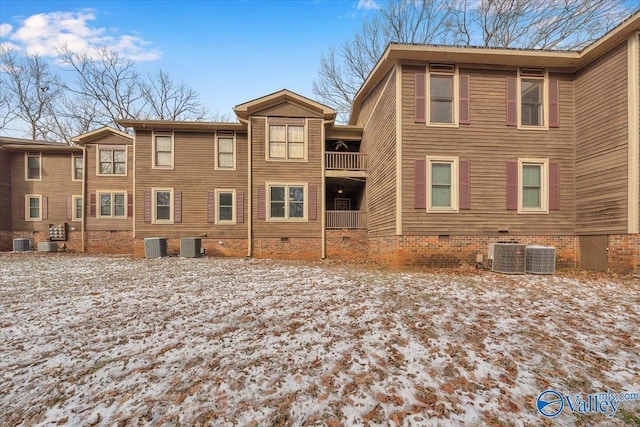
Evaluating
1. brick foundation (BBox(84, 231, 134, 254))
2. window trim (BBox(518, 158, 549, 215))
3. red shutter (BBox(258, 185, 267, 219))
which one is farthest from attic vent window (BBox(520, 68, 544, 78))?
brick foundation (BBox(84, 231, 134, 254))

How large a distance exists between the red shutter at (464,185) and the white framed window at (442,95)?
1.40 metres

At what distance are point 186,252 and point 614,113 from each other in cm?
1518

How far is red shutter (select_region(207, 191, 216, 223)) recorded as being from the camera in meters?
13.2

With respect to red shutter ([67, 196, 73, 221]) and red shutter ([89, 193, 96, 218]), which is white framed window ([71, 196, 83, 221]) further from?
red shutter ([89, 193, 96, 218])

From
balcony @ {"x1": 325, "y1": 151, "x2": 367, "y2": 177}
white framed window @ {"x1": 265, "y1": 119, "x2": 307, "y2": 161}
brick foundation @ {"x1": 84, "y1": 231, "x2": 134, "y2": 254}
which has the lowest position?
brick foundation @ {"x1": 84, "y1": 231, "x2": 134, "y2": 254}

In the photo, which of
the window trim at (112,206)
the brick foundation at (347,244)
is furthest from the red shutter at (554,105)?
the window trim at (112,206)

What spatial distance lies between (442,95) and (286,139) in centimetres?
640

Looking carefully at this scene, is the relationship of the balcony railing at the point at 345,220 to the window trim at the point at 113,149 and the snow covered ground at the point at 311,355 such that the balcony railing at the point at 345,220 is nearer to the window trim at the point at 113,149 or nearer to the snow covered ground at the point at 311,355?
the snow covered ground at the point at 311,355

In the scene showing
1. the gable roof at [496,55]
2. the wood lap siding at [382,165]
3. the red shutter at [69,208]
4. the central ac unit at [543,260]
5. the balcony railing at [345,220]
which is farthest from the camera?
the red shutter at [69,208]

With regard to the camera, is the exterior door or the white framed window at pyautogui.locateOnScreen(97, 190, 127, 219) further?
the white framed window at pyautogui.locateOnScreen(97, 190, 127, 219)

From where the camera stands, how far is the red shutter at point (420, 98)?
946 centimetres

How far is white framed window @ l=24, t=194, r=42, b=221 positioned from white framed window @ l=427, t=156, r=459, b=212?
2127 centimetres

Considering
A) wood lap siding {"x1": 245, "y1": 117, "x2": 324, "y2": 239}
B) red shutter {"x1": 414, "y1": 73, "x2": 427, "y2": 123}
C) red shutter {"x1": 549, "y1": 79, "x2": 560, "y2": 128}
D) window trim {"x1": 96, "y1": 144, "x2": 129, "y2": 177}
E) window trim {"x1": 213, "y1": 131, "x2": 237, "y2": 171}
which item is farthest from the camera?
window trim {"x1": 96, "y1": 144, "x2": 129, "y2": 177}

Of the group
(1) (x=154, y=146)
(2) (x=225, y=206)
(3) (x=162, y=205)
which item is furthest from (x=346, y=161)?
(1) (x=154, y=146)
